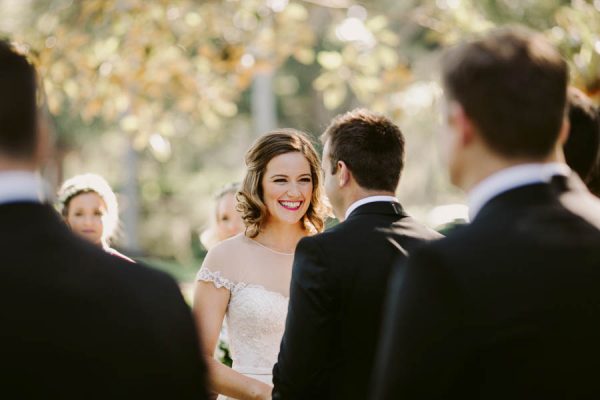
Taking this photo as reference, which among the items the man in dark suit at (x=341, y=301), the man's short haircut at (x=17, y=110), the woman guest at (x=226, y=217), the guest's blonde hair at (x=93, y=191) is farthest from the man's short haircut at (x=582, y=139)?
the guest's blonde hair at (x=93, y=191)

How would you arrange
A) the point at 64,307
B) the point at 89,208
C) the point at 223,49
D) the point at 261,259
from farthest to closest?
the point at 223,49, the point at 89,208, the point at 261,259, the point at 64,307

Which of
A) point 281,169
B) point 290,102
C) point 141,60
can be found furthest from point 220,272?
point 290,102

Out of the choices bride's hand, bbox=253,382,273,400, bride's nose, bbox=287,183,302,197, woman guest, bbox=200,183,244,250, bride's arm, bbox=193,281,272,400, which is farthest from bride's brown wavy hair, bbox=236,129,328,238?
woman guest, bbox=200,183,244,250

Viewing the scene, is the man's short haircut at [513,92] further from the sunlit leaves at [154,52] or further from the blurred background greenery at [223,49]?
the sunlit leaves at [154,52]

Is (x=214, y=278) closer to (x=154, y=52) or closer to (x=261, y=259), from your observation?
(x=261, y=259)

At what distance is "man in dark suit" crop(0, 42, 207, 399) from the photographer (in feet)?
5.78


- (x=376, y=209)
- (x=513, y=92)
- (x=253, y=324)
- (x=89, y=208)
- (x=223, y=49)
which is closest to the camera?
(x=513, y=92)

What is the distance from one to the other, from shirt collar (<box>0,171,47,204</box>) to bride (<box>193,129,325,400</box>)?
260 cm

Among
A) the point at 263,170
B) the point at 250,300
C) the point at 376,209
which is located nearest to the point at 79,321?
the point at 376,209

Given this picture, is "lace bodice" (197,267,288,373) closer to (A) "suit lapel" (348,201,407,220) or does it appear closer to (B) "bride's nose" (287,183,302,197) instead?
(B) "bride's nose" (287,183,302,197)

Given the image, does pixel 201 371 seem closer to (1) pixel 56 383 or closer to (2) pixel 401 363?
(1) pixel 56 383

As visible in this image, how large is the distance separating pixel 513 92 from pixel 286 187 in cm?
272

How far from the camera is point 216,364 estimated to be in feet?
14.2

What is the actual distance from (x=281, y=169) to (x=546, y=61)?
2.72 meters
